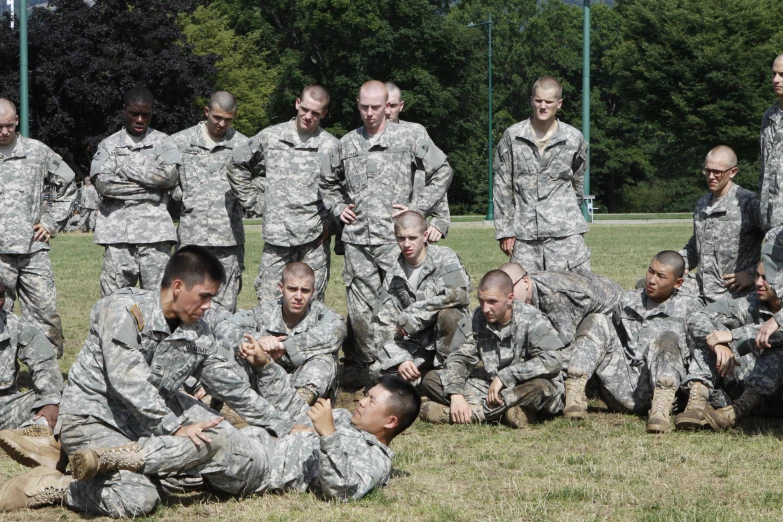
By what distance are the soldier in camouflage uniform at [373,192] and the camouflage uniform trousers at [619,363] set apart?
6.04ft

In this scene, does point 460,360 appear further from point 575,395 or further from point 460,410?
point 575,395

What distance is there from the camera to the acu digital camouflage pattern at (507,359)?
324 inches

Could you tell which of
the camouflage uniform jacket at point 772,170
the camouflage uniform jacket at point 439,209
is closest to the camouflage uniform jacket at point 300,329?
the camouflage uniform jacket at point 439,209

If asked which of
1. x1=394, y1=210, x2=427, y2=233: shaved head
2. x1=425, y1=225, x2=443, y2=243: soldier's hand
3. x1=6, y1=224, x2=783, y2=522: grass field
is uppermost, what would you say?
x1=394, y1=210, x2=427, y2=233: shaved head

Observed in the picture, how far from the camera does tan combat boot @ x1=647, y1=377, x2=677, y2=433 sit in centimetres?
784

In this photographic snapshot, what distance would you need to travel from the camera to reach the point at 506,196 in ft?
33.3

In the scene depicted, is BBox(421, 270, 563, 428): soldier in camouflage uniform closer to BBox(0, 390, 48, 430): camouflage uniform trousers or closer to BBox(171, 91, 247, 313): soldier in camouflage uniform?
BBox(171, 91, 247, 313): soldier in camouflage uniform

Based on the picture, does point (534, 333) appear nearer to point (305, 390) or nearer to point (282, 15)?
point (305, 390)

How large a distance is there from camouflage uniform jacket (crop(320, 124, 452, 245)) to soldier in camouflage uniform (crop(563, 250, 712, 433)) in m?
1.88

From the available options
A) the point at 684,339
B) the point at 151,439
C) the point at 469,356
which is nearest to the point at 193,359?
the point at 151,439

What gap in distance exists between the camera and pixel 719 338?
7.98 metres

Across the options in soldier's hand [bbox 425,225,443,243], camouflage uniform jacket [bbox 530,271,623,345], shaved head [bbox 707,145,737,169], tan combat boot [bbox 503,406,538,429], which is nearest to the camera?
tan combat boot [bbox 503,406,538,429]

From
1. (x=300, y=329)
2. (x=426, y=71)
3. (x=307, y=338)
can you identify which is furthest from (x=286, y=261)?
(x=426, y=71)

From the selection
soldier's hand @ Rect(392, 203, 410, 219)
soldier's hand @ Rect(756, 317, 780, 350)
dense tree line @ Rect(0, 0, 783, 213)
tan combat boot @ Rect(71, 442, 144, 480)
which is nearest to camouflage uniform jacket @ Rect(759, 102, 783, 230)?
soldier's hand @ Rect(756, 317, 780, 350)
